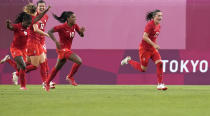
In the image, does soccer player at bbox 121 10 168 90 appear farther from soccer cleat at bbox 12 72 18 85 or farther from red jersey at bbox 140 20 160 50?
soccer cleat at bbox 12 72 18 85

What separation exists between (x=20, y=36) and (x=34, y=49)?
0.65 meters

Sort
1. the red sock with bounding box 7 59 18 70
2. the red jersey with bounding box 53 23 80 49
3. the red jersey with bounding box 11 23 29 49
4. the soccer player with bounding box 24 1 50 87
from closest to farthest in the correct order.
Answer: the red jersey with bounding box 53 23 80 49
the red jersey with bounding box 11 23 29 49
the soccer player with bounding box 24 1 50 87
the red sock with bounding box 7 59 18 70

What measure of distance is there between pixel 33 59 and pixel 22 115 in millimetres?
6781

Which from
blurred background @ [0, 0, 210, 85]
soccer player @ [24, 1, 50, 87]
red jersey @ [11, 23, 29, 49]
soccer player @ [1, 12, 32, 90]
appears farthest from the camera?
blurred background @ [0, 0, 210, 85]

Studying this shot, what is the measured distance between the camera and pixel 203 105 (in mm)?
8969

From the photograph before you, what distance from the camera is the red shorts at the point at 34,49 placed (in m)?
14.0

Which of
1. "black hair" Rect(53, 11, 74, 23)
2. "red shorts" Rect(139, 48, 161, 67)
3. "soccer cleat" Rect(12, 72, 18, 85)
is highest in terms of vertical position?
"black hair" Rect(53, 11, 74, 23)

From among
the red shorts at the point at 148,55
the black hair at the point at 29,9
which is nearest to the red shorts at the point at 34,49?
the black hair at the point at 29,9

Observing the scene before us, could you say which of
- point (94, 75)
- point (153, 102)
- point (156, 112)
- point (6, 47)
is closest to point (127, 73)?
point (94, 75)

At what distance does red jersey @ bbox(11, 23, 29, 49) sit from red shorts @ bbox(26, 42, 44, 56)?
0.31 meters

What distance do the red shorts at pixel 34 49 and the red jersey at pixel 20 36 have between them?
0.31 m

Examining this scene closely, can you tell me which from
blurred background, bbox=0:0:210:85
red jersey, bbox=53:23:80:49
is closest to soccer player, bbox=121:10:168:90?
red jersey, bbox=53:23:80:49

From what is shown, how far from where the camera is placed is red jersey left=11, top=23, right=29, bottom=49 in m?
13.3

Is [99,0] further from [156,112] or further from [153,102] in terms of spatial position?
[156,112]
